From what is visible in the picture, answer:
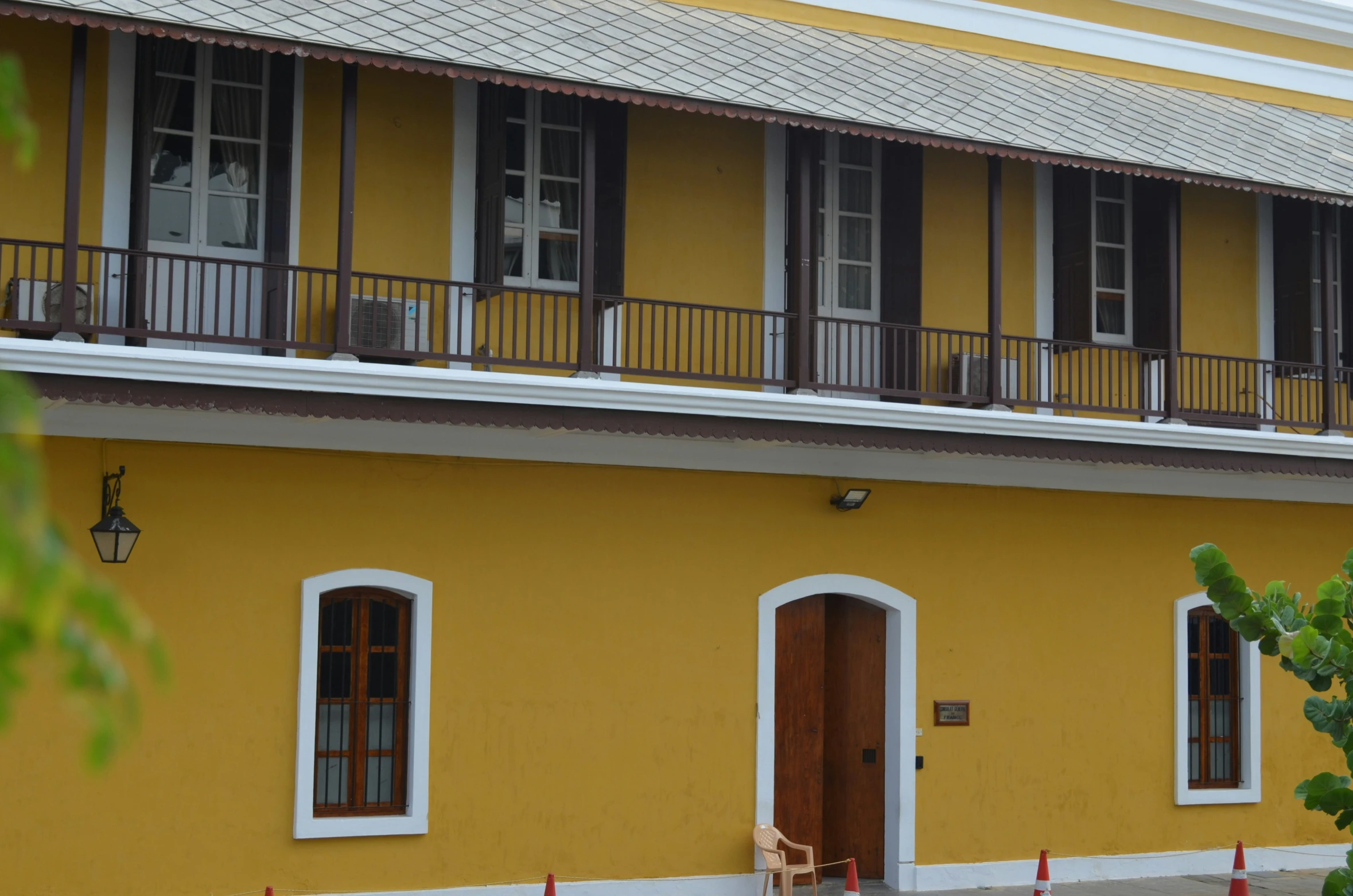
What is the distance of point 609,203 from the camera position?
483 inches

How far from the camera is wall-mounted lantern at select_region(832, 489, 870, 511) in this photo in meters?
12.9

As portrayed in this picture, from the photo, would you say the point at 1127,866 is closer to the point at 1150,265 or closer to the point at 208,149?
the point at 1150,265

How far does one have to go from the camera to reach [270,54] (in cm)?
1147

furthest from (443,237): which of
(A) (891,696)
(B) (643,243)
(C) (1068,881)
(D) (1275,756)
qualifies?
(D) (1275,756)

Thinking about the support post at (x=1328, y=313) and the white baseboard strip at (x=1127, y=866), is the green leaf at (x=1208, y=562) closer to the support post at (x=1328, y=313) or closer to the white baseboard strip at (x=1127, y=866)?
the white baseboard strip at (x=1127, y=866)

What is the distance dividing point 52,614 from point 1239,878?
11.6 m

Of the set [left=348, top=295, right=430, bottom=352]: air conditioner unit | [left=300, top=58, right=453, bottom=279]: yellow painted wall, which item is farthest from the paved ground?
[left=300, top=58, right=453, bottom=279]: yellow painted wall

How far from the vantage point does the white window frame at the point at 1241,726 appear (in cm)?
Answer: 1413

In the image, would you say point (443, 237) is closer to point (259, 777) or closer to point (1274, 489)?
point (259, 777)

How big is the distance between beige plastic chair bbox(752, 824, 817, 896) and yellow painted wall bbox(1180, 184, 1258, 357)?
21.1 feet

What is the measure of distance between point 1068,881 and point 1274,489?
14.6ft

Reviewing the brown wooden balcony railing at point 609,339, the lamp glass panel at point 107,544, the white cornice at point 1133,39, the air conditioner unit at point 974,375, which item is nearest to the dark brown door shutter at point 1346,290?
the brown wooden balcony railing at point 609,339

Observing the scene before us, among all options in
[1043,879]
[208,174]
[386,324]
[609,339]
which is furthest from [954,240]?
[208,174]

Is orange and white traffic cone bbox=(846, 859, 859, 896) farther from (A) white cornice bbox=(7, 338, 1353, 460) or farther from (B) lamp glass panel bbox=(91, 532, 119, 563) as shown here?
(B) lamp glass panel bbox=(91, 532, 119, 563)
